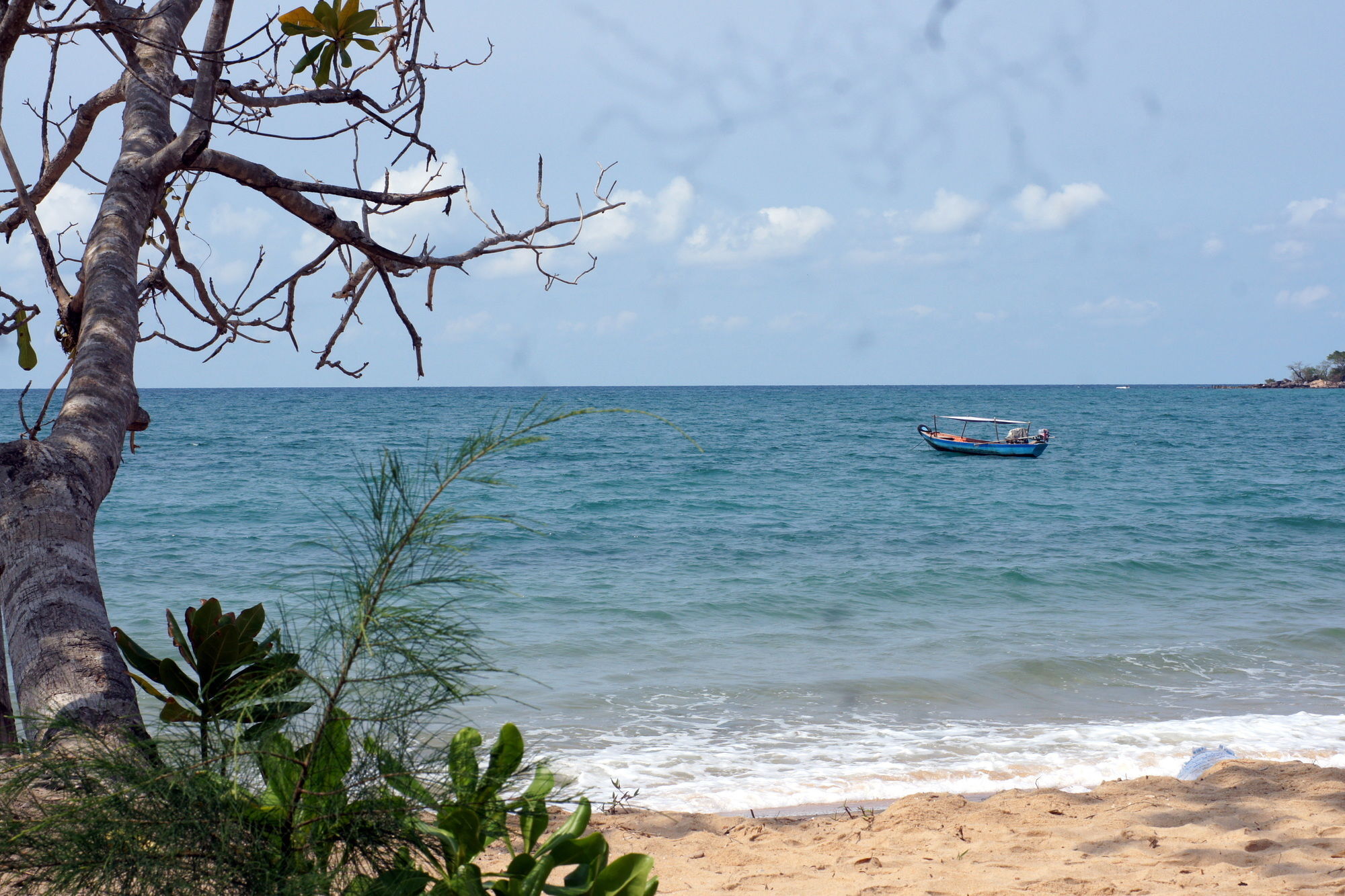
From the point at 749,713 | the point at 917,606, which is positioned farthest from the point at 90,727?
the point at 917,606

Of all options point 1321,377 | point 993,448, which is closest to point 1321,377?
point 1321,377

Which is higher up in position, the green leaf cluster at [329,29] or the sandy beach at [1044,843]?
the green leaf cluster at [329,29]

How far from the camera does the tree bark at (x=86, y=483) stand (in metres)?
1.51

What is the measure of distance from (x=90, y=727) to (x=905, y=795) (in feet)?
13.9

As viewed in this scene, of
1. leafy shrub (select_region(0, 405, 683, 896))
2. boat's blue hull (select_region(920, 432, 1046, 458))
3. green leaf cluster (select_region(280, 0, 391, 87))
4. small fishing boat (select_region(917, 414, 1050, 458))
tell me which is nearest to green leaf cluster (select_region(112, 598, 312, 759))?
leafy shrub (select_region(0, 405, 683, 896))

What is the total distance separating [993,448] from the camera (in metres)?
31.3

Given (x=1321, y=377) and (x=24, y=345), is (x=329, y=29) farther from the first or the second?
(x=1321, y=377)

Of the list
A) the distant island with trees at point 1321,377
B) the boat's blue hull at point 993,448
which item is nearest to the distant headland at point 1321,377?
the distant island with trees at point 1321,377

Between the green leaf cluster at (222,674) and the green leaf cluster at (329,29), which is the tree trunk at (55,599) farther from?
the green leaf cluster at (329,29)

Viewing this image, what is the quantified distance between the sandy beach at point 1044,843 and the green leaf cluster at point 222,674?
2348mm

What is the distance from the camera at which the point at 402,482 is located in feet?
4.94

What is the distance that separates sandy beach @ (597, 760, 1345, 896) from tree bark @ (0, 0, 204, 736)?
2.53m

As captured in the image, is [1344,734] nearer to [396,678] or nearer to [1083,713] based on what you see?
[1083,713]

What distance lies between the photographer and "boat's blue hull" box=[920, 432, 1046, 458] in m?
30.8
